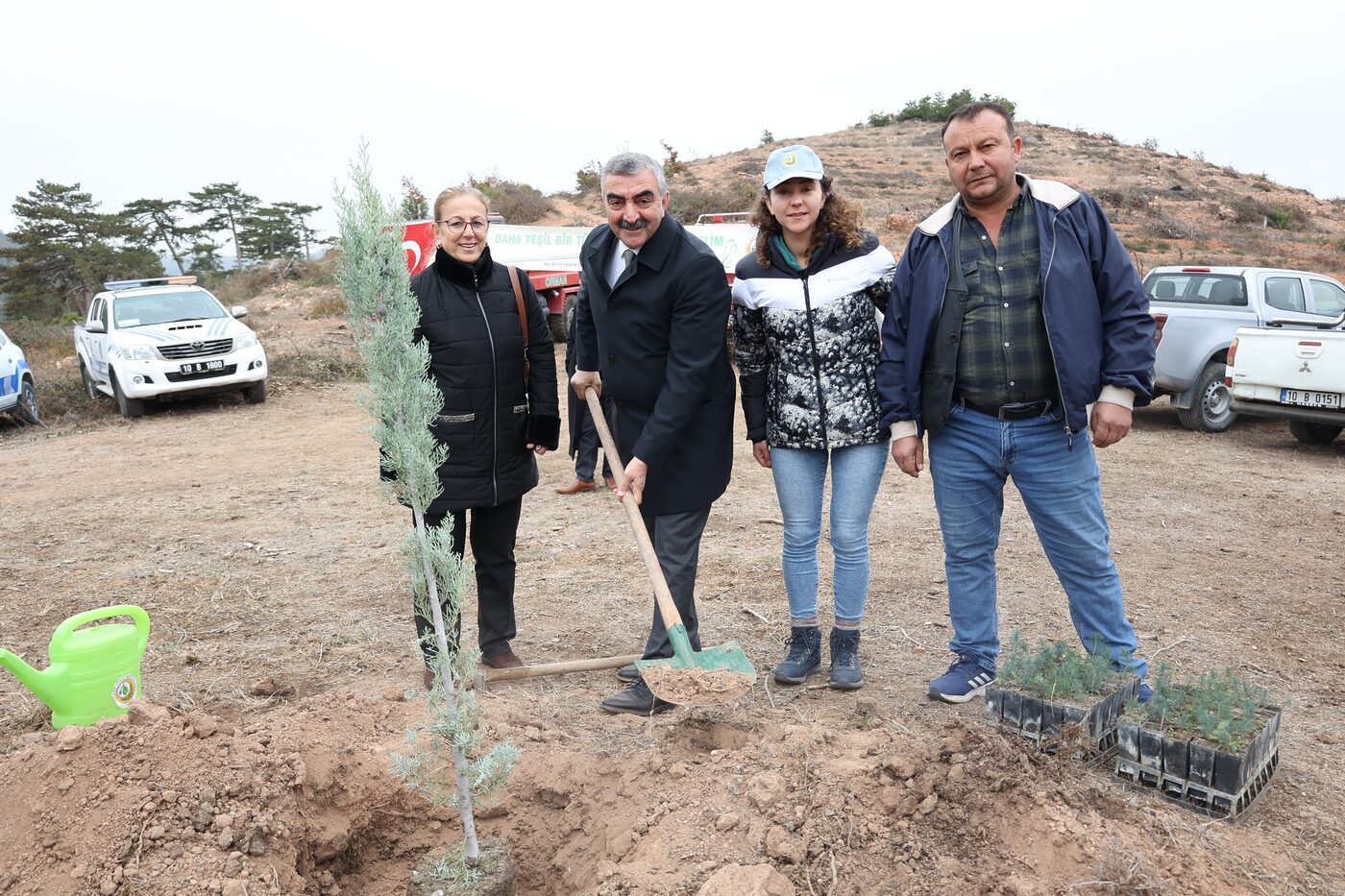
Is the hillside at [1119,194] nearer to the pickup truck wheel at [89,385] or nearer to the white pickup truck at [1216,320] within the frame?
the white pickup truck at [1216,320]

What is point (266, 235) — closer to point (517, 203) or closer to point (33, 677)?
point (517, 203)

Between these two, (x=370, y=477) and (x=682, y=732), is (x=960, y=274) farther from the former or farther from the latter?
(x=370, y=477)

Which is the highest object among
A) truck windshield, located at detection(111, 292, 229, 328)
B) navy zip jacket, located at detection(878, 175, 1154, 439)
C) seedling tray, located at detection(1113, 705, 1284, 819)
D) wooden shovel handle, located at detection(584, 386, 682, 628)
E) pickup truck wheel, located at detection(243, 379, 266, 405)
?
navy zip jacket, located at detection(878, 175, 1154, 439)

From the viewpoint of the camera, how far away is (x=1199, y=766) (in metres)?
2.76

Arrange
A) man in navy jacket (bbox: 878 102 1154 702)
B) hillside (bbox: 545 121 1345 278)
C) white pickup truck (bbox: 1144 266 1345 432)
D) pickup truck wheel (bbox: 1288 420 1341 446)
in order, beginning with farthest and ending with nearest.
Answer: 1. hillside (bbox: 545 121 1345 278)
2. white pickup truck (bbox: 1144 266 1345 432)
3. pickup truck wheel (bbox: 1288 420 1341 446)
4. man in navy jacket (bbox: 878 102 1154 702)

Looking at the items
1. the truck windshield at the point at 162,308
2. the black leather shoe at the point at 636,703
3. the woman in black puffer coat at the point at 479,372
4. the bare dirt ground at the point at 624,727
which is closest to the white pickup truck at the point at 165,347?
the truck windshield at the point at 162,308

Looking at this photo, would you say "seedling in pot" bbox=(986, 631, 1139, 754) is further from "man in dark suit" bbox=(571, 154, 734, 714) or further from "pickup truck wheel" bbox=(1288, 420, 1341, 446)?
"pickup truck wheel" bbox=(1288, 420, 1341, 446)

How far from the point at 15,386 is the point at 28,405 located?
1.52 ft

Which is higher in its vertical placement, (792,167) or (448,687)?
(792,167)

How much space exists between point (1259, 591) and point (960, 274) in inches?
121

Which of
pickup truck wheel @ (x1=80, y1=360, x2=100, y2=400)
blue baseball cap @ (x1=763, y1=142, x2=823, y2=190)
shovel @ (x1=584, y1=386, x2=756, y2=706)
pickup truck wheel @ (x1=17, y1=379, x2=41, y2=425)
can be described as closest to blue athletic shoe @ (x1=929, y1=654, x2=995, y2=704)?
shovel @ (x1=584, y1=386, x2=756, y2=706)

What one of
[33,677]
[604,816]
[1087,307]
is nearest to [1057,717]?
[1087,307]

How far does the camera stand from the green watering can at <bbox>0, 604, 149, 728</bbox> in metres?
3.05

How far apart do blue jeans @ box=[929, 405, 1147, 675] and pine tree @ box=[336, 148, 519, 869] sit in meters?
1.88
